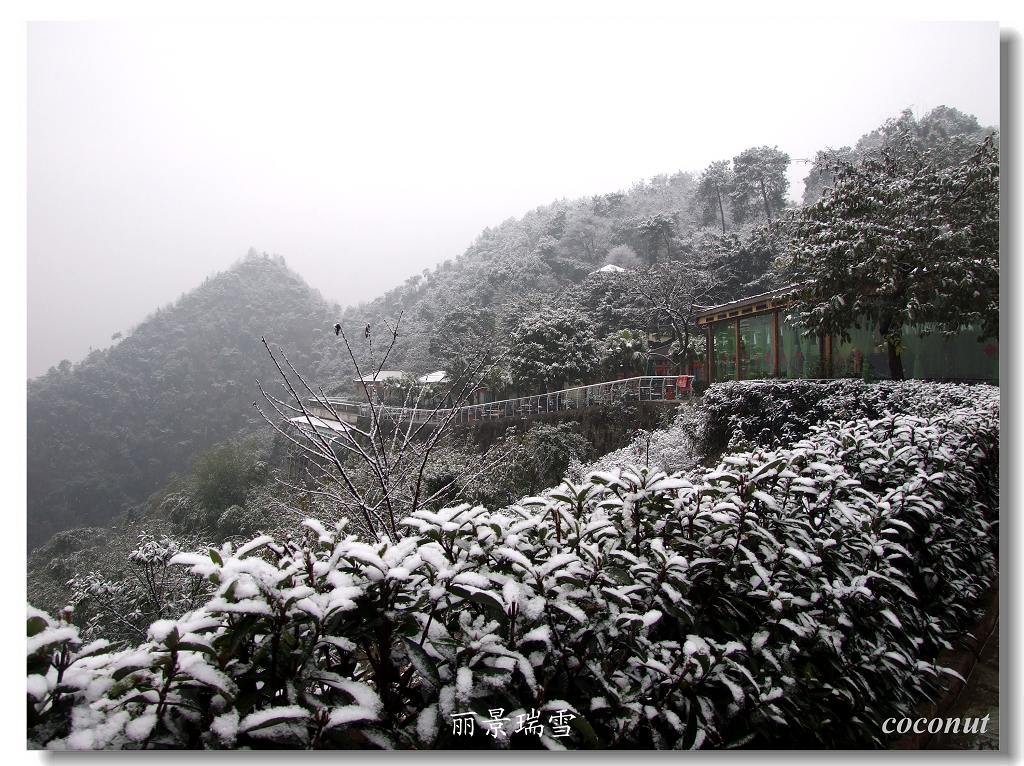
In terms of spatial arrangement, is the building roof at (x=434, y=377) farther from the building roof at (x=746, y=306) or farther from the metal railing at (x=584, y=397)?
the building roof at (x=746, y=306)

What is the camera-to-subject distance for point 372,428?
205 cm

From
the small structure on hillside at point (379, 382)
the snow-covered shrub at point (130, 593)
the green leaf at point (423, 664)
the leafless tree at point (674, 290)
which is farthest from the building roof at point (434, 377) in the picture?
the green leaf at point (423, 664)

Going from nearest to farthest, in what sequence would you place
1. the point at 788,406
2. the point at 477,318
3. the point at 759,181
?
the point at 759,181 → the point at 477,318 → the point at 788,406

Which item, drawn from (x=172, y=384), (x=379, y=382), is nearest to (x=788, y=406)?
(x=379, y=382)

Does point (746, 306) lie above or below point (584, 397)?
above

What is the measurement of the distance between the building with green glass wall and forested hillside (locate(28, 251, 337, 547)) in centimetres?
289

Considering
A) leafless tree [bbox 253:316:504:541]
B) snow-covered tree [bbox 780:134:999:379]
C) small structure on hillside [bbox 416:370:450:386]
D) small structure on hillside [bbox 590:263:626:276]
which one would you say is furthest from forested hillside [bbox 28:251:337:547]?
snow-covered tree [bbox 780:134:999:379]

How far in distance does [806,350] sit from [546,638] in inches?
162

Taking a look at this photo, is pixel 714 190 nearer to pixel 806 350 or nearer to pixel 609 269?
pixel 609 269

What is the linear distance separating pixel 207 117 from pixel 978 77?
9.29 ft

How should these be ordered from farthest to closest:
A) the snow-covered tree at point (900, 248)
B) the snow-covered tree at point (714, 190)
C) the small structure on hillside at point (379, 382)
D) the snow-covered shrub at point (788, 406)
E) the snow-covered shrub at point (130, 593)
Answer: the snow-covered tree at point (714, 190) → the snow-covered shrub at point (788, 406) → the small structure on hillside at point (379, 382) → the snow-covered shrub at point (130, 593) → the snow-covered tree at point (900, 248)

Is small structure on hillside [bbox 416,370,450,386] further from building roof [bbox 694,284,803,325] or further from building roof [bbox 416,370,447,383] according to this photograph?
building roof [bbox 694,284,803,325]

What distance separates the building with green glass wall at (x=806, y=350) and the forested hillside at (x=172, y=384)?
289cm

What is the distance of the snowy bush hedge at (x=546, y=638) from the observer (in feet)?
2.36
